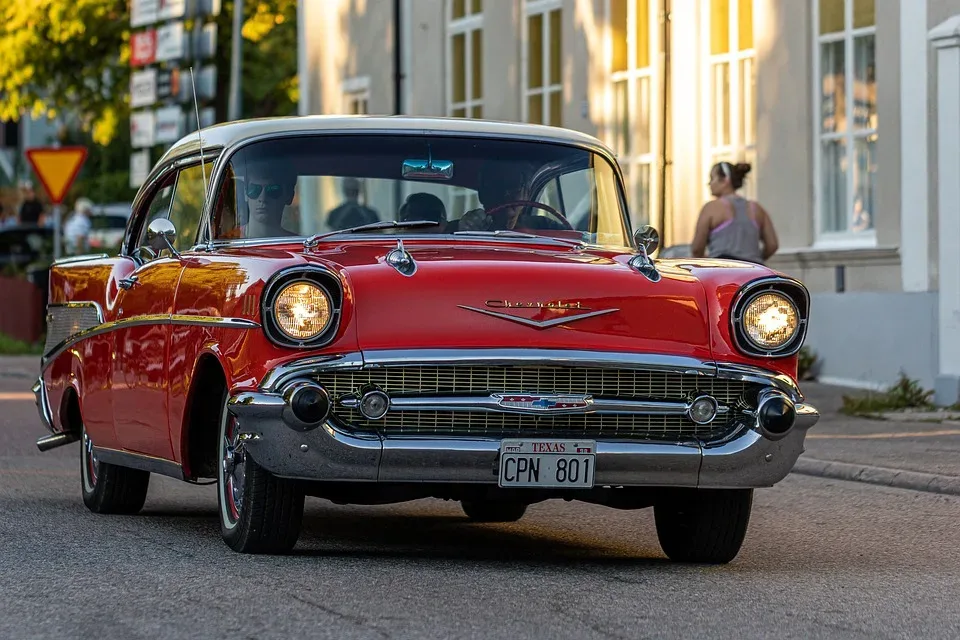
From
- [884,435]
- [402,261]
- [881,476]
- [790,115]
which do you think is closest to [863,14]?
[790,115]

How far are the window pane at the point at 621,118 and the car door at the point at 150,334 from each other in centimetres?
1398

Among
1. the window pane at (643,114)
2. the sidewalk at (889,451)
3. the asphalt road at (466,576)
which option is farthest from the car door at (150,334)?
the window pane at (643,114)

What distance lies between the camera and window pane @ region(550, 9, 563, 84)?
24359 mm

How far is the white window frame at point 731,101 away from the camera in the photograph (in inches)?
805

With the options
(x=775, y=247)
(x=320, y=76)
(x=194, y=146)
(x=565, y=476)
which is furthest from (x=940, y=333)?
(x=320, y=76)

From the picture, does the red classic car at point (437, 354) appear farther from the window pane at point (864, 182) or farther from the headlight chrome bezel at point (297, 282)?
the window pane at point (864, 182)

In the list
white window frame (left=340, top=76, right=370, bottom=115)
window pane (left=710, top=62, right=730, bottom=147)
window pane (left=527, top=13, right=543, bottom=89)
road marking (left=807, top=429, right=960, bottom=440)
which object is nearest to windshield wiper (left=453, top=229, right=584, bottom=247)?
road marking (left=807, top=429, right=960, bottom=440)

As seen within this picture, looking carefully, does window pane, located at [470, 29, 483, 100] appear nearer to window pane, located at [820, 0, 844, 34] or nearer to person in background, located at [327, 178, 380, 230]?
window pane, located at [820, 0, 844, 34]

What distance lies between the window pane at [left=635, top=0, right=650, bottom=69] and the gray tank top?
21.4 ft

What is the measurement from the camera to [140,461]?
28.4 ft

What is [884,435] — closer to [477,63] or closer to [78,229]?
A: [477,63]

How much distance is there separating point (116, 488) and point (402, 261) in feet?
8.56

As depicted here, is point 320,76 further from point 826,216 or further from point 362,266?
point 362,266

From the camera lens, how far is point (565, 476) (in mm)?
7191
